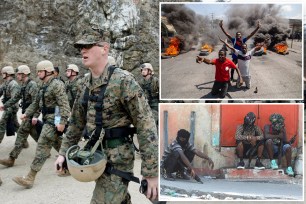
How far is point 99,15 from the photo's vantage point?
1119cm

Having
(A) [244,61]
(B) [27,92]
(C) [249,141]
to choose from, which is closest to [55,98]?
(B) [27,92]

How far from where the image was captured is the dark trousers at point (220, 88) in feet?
9.56

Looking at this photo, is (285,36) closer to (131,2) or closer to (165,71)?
(165,71)

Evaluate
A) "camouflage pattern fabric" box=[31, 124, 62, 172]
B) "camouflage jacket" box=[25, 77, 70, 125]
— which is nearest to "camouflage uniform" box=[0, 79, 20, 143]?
"camouflage jacket" box=[25, 77, 70, 125]

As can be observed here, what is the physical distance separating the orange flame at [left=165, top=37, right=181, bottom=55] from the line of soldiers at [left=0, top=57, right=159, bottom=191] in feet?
4.93

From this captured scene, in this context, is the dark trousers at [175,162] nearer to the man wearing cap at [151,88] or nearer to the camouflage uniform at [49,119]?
the camouflage uniform at [49,119]

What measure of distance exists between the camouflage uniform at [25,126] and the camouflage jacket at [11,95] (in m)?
0.05

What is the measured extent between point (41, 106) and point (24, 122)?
0.76 m

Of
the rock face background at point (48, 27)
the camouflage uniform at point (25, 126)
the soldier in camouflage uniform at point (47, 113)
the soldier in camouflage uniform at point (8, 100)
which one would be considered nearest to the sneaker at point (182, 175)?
the soldier in camouflage uniform at point (47, 113)

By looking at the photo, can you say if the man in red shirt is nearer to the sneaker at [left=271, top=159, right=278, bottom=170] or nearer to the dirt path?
the sneaker at [left=271, top=159, right=278, bottom=170]

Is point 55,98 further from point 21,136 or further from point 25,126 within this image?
point 21,136

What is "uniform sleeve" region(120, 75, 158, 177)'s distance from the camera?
262 cm

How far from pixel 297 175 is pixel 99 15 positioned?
8852mm

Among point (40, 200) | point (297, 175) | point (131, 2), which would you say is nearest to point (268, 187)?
point (297, 175)
